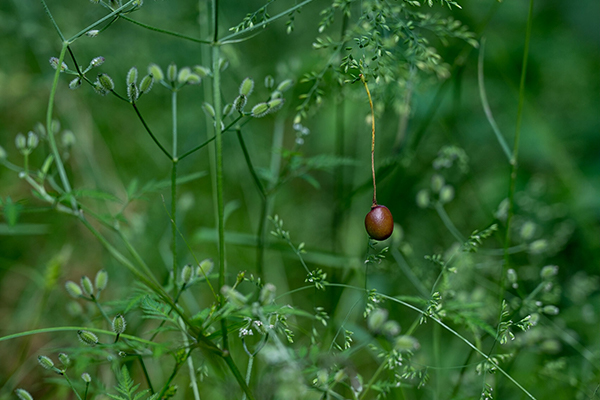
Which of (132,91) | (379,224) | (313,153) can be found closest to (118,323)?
(132,91)

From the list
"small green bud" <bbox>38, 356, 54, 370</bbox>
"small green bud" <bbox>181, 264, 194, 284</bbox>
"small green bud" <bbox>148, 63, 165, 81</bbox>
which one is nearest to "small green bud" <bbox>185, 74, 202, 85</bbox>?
"small green bud" <bbox>148, 63, 165, 81</bbox>

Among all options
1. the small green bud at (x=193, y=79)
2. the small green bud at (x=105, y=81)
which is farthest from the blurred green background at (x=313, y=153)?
the small green bud at (x=105, y=81)

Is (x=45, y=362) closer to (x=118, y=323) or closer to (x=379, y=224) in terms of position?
(x=118, y=323)

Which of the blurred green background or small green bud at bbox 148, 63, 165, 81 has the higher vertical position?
small green bud at bbox 148, 63, 165, 81

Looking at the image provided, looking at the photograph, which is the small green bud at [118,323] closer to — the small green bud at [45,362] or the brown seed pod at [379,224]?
the small green bud at [45,362]

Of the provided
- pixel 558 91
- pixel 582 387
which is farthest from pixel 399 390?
pixel 558 91

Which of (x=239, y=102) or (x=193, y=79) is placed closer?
(x=239, y=102)

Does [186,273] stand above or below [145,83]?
below

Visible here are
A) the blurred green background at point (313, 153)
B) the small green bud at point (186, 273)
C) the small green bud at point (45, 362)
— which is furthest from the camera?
the blurred green background at point (313, 153)

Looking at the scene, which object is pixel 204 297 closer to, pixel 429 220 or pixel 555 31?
pixel 429 220

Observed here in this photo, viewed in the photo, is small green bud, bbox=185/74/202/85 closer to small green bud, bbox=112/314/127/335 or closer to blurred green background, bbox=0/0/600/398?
small green bud, bbox=112/314/127/335
